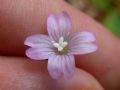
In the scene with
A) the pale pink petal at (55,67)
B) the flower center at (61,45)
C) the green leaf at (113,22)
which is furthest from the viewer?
the green leaf at (113,22)

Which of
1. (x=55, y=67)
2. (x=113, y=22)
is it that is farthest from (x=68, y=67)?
(x=113, y=22)

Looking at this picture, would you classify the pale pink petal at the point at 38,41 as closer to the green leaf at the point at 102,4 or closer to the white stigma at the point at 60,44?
the white stigma at the point at 60,44

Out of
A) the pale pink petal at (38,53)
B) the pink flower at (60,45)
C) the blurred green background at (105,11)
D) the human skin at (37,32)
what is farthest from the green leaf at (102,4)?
the pale pink petal at (38,53)

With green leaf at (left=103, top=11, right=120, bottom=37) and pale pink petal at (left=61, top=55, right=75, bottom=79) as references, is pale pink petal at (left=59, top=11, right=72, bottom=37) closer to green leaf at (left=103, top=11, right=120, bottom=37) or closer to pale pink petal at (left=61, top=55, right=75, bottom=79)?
pale pink petal at (left=61, top=55, right=75, bottom=79)

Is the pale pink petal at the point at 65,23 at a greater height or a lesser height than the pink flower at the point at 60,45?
greater

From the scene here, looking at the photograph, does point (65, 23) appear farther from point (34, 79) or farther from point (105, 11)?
point (105, 11)

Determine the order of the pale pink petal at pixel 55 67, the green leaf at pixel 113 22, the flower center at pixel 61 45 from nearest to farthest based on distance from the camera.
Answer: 1. the pale pink petal at pixel 55 67
2. the flower center at pixel 61 45
3. the green leaf at pixel 113 22

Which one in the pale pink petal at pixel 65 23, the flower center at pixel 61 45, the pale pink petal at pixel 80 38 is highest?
the pale pink petal at pixel 65 23

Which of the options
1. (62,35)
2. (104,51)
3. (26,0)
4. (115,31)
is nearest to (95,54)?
(104,51)
